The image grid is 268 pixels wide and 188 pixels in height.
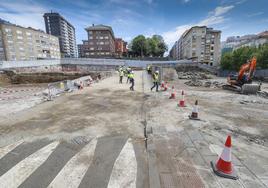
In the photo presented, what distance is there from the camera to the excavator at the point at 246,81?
41.5ft

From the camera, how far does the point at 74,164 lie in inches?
142

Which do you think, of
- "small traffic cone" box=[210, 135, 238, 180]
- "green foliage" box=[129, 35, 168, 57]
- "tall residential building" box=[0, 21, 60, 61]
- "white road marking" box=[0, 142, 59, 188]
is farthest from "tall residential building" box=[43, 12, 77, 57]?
"small traffic cone" box=[210, 135, 238, 180]

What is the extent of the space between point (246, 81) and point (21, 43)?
74154mm

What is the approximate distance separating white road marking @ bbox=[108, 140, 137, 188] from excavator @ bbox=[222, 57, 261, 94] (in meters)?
13.2

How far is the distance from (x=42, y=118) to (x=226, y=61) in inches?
1935

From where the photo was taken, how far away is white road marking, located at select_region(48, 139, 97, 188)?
3.01m

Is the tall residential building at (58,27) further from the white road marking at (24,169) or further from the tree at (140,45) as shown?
the white road marking at (24,169)

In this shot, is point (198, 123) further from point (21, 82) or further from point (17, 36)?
point (17, 36)

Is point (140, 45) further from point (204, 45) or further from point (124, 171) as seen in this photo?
point (124, 171)

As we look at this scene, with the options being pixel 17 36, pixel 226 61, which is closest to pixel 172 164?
pixel 226 61

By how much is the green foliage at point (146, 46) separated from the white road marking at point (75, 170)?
68365 millimetres

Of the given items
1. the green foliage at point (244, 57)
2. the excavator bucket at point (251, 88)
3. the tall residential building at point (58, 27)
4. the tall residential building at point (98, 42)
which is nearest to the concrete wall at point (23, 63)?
the tall residential building at point (98, 42)

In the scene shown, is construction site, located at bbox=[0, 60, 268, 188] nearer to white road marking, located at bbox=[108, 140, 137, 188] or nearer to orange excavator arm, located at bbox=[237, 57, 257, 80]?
white road marking, located at bbox=[108, 140, 137, 188]

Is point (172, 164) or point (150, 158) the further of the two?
point (150, 158)
